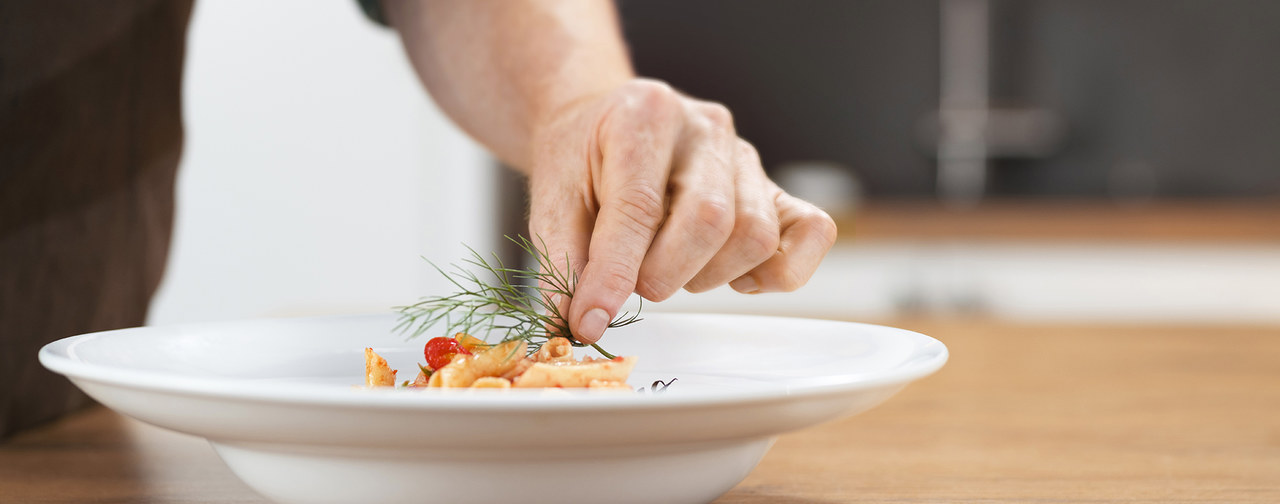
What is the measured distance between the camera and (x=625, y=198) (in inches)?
22.2

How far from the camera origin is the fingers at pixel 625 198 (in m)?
0.54

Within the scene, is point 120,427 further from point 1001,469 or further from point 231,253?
point 231,253

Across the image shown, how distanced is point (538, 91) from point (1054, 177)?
3.28 metres

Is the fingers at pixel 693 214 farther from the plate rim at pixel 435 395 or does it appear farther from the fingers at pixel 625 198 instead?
the plate rim at pixel 435 395

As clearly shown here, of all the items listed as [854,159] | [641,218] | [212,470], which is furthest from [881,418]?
[854,159]

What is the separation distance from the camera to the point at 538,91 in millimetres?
783

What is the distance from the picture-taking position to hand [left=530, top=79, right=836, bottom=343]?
1.82 feet

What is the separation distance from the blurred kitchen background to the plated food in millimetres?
2101

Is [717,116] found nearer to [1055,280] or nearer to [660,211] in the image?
[660,211]

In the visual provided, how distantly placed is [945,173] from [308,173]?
2105 mm

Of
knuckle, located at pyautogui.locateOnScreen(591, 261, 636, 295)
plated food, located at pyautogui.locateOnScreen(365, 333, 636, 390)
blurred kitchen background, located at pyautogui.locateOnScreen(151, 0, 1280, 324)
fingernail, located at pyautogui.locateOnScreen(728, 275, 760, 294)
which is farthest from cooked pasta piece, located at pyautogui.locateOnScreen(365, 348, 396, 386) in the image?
blurred kitchen background, located at pyautogui.locateOnScreen(151, 0, 1280, 324)

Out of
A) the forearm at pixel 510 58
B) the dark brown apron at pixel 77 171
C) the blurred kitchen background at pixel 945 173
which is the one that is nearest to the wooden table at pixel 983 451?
the dark brown apron at pixel 77 171

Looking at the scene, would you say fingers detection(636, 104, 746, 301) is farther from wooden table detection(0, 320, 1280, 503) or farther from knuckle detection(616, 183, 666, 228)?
wooden table detection(0, 320, 1280, 503)

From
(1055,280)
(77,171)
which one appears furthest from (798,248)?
(1055,280)
